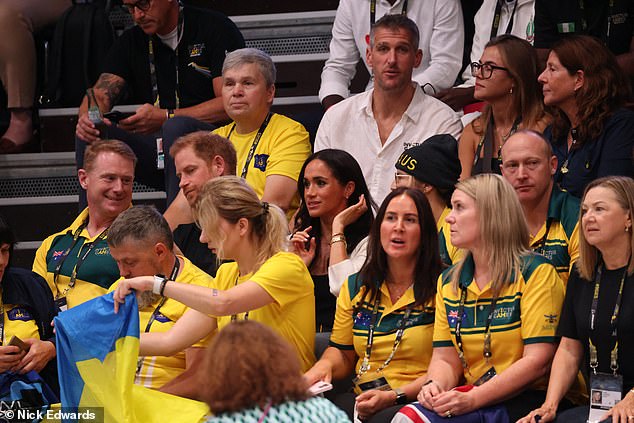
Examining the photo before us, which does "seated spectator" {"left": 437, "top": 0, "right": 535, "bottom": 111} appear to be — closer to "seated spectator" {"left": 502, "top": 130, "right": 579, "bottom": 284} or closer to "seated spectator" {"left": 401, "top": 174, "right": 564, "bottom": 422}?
"seated spectator" {"left": 502, "top": 130, "right": 579, "bottom": 284}

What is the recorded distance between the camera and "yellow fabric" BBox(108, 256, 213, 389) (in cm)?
421

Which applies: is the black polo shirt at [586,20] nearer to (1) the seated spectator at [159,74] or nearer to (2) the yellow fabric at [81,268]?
(1) the seated spectator at [159,74]

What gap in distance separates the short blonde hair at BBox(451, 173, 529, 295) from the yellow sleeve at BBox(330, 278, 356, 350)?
18.7 inches

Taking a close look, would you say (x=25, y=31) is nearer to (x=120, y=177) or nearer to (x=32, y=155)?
(x=32, y=155)

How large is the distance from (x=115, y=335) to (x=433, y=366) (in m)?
1.11

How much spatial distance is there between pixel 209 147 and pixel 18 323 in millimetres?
1155

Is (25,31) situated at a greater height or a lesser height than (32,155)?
greater

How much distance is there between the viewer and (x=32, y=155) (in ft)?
19.8

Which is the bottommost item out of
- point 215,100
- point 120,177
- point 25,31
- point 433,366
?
point 433,366

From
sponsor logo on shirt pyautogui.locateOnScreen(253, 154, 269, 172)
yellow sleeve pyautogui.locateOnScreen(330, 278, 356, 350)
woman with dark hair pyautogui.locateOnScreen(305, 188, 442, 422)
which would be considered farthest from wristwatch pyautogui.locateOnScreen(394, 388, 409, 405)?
sponsor logo on shirt pyautogui.locateOnScreen(253, 154, 269, 172)

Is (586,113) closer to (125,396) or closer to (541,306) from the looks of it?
(541,306)

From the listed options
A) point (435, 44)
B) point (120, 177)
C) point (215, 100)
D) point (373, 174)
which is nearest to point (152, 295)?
point (120, 177)

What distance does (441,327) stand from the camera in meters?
3.83

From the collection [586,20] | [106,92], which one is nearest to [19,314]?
[106,92]
